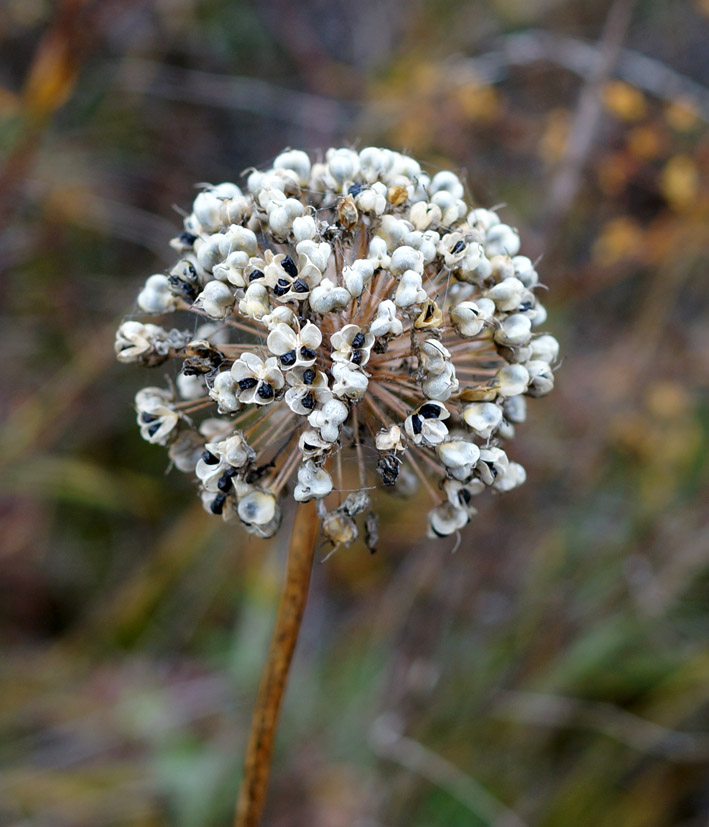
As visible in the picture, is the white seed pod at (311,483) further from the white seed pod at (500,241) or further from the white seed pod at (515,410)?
the white seed pod at (500,241)

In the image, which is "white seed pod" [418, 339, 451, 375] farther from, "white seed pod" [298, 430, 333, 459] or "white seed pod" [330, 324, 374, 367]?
"white seed pod" [298, 430, 333, 459]

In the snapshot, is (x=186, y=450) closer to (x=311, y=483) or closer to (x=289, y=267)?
(x=311, y=483)

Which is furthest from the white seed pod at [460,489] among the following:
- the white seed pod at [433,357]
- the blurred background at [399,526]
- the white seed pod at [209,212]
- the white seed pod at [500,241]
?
the blurred background at [399,526]

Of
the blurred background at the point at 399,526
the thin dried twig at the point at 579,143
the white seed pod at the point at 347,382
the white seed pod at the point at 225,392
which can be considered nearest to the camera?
the white seed pod at the point at 347,382

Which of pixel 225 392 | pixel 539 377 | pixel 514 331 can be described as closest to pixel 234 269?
pixel 225 392

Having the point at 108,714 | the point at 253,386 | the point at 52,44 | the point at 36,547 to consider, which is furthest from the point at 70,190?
the point at 253,386
